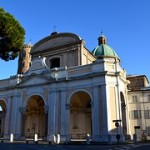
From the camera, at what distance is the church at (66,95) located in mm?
27734

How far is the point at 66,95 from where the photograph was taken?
30.3 meters

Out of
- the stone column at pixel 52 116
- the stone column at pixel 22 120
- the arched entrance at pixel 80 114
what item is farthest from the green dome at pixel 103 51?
the stone column at pixel 22 120

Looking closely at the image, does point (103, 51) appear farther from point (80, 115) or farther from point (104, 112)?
point (104, 112)

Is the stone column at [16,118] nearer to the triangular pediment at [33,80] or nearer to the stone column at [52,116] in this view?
the triangular pediment at [33,80]

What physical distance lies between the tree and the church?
493 inches

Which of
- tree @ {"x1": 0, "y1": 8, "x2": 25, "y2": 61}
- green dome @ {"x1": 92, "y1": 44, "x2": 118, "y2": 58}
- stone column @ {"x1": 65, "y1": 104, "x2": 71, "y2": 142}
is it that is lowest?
stone column @ {"x1": 65, "y1": 104, "x2": 71, "y2": 142}

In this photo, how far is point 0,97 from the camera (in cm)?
3559

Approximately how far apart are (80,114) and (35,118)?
6663mm

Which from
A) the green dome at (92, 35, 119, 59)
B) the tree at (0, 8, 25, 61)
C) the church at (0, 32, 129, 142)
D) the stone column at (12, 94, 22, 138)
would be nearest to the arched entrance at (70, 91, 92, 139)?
the church at (0, 32, 129, 142)

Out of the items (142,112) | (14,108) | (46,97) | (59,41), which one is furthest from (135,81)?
(14,108)

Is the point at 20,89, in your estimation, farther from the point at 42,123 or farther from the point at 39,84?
the point at 42,123

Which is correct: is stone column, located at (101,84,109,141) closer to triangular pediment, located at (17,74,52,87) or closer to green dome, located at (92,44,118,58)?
triangular pediment, located at (17,74,52,87)

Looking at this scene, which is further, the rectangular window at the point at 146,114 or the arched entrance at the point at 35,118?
the arched entrance at the point at 35,118

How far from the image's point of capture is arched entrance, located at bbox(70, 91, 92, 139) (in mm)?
32353
